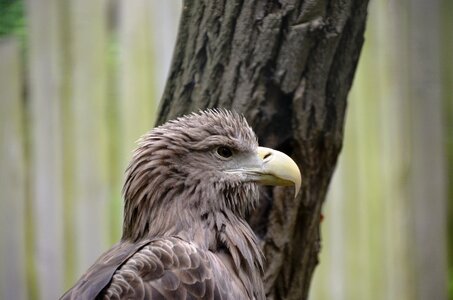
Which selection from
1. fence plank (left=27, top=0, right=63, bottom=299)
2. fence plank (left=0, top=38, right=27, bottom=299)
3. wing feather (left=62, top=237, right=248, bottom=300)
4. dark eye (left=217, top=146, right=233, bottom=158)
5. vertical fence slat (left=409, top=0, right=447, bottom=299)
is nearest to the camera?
wing feather (left=62, top=237, right=248, bottom=300)

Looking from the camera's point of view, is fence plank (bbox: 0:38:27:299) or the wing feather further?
fence plank (bbox: 0:38:27:299)

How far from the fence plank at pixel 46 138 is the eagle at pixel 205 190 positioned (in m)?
2.07

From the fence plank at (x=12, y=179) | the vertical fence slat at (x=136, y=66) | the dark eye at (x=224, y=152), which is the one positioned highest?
the vertical fence slat at (x=136, y=66)

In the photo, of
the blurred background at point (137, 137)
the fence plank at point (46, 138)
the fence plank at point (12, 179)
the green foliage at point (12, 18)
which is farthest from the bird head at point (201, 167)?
the fence plank at point (12, 179)

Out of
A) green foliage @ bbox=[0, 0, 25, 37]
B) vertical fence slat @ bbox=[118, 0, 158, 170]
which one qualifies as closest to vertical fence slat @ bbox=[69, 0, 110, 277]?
vertical fence slat @ bbox=[118, 0, 158, 170]

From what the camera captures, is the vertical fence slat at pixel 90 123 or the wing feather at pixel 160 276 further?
the vertical fence slat at pixel 90 123

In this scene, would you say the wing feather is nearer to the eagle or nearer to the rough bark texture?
the eagle

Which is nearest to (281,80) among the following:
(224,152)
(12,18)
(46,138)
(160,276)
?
(224,152)

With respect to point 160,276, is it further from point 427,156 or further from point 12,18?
point 427,156

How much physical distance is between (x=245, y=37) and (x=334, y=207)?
1.87 m

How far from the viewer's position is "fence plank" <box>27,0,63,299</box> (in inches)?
204

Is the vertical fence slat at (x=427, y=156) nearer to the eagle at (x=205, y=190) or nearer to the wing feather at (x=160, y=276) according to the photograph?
the eagle at (x=205, y=190)

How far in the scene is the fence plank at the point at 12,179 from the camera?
17.6 ft

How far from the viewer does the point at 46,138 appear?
5.25 metres
